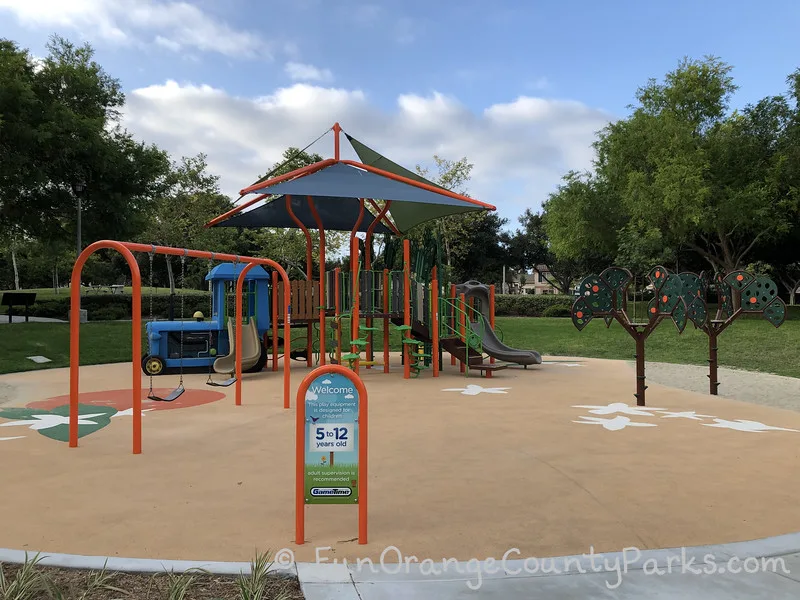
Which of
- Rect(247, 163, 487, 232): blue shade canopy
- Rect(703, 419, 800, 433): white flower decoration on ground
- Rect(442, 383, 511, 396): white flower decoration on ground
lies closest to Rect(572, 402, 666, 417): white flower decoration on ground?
Rect(703, 419, 800, 433): white flower decoration on ground

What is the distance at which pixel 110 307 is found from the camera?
29.0 m

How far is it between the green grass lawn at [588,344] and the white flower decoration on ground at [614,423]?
25.5 feet

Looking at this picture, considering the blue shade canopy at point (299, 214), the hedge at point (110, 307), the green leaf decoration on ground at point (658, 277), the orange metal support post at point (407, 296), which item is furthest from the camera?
the hedge at point (110, 307)

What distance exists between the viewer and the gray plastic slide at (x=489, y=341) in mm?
13414

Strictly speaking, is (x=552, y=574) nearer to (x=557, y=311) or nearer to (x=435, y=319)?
(x=435, y=319)

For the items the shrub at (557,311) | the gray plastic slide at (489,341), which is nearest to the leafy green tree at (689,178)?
the shrub at (557,311)

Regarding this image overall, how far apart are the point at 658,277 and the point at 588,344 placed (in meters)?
11.6

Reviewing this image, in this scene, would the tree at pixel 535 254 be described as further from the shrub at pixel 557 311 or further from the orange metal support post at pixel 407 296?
the orange metal support post at pixel 407 296

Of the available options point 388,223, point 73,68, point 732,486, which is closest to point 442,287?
point 388,223

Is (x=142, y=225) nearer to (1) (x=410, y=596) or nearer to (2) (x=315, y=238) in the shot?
(2) (x=315, y=238)

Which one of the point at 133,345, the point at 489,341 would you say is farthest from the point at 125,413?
the point at 489,341

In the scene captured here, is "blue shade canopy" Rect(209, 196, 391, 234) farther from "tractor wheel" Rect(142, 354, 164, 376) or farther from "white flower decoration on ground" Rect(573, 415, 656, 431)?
"white flower decoration on ground" Rect(573, 415, 656, 431)

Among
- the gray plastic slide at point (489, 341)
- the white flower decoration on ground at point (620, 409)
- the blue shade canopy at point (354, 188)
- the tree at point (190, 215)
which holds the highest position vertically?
the tree at point (190, 215)

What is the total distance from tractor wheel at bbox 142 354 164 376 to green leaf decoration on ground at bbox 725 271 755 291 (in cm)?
1061
